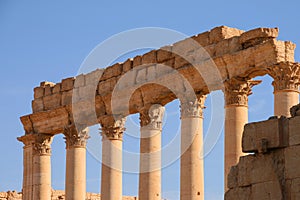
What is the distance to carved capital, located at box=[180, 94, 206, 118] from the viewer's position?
3775cm

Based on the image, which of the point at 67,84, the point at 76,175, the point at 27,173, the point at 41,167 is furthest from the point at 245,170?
the point at 27,173

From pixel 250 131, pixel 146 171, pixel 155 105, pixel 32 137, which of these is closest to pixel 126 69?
pixel 155 105

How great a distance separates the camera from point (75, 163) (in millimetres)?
45062

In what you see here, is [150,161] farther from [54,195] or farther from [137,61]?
[54,195]

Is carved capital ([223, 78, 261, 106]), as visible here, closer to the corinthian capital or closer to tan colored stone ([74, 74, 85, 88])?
tan colored stone ([74, 74, 85, 88])

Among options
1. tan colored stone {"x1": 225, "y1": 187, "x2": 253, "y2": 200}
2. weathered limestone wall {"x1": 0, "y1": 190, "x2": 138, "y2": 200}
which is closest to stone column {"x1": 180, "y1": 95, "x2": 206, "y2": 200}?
tan colored stone {"x1": 225, "y1": 187, "x2": 253, "y2": 200}

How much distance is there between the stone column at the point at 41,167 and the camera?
1847 inches

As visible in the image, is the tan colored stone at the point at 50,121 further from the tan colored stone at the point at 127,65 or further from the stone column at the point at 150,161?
the stone column at the point at 150,161

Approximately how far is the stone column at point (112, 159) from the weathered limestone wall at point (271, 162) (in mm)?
24417

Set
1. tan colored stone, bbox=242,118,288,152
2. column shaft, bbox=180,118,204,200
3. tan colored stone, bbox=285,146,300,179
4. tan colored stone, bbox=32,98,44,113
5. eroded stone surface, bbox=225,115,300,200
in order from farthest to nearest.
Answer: tan colored stone, bbox=32,98,44,113 → column shaft, bbox=180,118,204,200 → tan colored stone, bbox=242,118,288,152 → eroded stone surface, bbox=225,115,300,200 → tan colored stone, bbox=285,146,300,179

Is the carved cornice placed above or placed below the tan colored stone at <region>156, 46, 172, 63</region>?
below

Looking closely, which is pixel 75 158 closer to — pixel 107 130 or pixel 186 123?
pixel 107 130

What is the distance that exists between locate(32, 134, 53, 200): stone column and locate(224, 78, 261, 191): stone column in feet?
48.2

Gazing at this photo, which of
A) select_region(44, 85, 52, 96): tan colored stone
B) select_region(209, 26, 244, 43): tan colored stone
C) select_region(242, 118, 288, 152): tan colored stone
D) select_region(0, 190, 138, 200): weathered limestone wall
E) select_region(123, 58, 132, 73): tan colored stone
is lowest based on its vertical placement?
select_region(242, 118, 288, 152): tan colored stone
